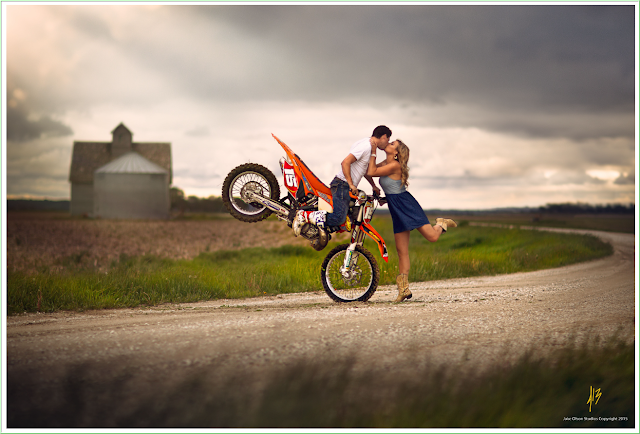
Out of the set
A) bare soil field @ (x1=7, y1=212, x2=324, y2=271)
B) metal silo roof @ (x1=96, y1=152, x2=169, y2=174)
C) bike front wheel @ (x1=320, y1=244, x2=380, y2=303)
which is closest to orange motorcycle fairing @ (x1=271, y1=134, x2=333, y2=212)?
bike front wheel @ (x1=320, y1=244, x2=380, y2=303)

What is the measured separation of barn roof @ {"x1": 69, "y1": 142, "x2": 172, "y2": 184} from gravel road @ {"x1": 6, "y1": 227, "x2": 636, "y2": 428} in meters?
49.6

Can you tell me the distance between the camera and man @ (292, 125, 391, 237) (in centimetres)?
668

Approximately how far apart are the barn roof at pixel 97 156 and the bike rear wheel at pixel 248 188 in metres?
48.9

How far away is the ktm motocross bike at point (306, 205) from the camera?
23.4 ft

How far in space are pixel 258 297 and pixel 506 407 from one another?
6.48m

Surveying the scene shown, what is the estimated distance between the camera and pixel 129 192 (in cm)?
4625

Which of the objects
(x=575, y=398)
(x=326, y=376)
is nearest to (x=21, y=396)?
(x=326, y=376)

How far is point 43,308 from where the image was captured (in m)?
7.74

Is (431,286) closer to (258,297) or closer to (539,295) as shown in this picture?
(539,295)

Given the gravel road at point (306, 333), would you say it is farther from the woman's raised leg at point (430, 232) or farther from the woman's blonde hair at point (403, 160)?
the woman's blonde hair at point (403, 160)

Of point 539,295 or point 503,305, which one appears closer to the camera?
point 503,305

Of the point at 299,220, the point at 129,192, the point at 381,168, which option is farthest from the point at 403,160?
the point at 129,192

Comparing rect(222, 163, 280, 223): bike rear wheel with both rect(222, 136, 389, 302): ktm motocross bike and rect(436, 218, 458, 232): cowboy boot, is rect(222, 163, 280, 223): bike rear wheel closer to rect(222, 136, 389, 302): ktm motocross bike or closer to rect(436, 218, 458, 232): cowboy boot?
rect(222, 136, 389, 302): ktm motocross bike
